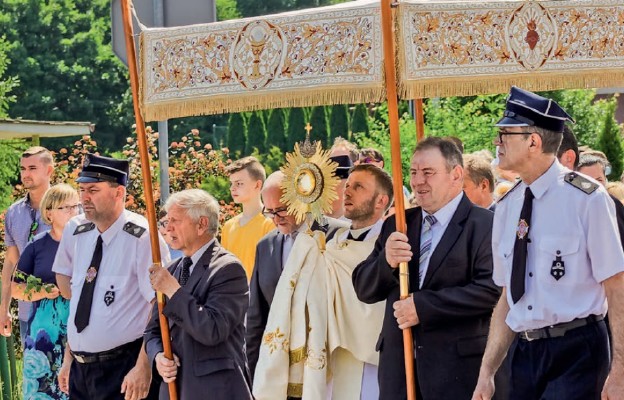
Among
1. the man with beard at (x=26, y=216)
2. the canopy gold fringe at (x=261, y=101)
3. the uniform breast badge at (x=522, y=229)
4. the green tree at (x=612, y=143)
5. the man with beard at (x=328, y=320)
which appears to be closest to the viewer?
the uniform breast badge at (x=522, y=229)

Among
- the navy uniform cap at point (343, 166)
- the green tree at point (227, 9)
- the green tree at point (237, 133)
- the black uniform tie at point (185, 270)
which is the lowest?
the green tree at point (237, 133)

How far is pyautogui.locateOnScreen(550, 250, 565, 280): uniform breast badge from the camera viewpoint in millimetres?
5773

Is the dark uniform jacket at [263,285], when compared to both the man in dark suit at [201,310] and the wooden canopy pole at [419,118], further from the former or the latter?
the wooden canopy pole at [419,118]

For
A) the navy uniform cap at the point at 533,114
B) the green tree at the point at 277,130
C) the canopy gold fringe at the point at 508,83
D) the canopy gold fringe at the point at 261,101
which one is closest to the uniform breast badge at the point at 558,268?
the navy uniform cap at the point at 533,114

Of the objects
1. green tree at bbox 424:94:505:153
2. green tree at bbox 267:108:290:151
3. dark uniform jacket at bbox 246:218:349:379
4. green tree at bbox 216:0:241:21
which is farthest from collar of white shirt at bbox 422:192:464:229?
green tree at bbox 216:0:241:21

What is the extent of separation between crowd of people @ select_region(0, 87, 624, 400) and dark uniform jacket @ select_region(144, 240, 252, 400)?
10 millimetres

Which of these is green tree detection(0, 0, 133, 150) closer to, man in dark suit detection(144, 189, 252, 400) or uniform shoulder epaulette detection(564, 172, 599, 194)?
man in dark suit detection(144, 189, 252, 400)

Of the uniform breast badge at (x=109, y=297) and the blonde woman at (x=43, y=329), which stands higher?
the uniform breast badge at (x=109, y=297)

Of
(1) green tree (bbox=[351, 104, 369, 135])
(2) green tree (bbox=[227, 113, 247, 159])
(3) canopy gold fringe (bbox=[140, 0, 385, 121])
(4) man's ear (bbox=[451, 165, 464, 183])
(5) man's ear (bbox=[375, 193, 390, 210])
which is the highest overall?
(3) canopy gold fringe (bbox=[140, 0, 385, 121])

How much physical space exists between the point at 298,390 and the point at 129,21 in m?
2.33

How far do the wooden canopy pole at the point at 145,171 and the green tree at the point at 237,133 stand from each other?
75.7 feet

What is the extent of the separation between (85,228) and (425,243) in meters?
2.62

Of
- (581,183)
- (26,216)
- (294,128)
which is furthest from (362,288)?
(294,128)

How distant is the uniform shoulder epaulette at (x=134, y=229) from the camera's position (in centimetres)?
799
